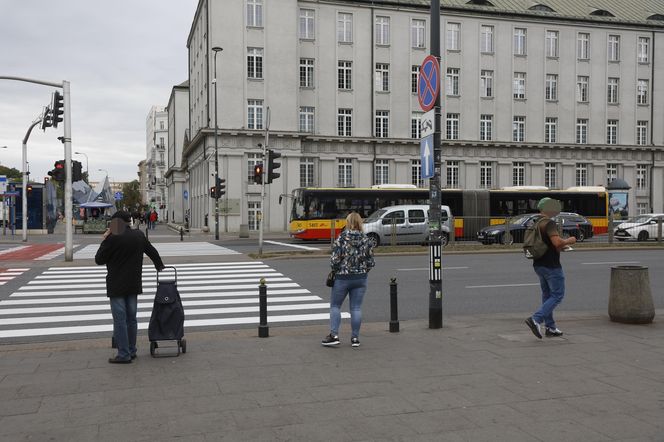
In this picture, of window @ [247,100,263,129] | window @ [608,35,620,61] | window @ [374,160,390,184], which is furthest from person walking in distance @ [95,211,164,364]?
window @ [608,35,620,61]

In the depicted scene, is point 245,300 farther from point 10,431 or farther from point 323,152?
point 323,152

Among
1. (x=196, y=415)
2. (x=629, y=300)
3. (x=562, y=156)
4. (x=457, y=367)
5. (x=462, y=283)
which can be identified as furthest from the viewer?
(x=562, y=156)

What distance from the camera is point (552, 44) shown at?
168ft

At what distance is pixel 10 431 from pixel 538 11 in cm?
5409

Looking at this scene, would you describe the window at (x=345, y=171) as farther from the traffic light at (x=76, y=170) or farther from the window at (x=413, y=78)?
the traffic light at (x=76, y=170)

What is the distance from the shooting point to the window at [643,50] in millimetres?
53375

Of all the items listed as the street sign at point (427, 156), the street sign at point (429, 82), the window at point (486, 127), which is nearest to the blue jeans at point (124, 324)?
the street sign at point (427, 156)

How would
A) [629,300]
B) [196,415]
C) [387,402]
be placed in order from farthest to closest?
1. [629,300]
2. [387,402]
3. [196,415]

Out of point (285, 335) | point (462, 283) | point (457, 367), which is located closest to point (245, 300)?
point (285, 335)

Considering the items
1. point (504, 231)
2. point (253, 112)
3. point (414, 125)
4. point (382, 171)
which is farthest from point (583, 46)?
point (504, 231)

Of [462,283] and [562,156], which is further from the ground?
[562,156]

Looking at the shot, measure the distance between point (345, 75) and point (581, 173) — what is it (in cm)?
2189

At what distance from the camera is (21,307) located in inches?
444

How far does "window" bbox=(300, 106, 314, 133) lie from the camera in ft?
151
